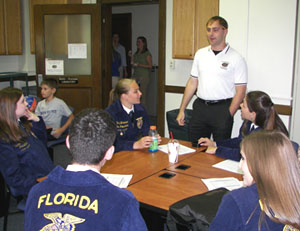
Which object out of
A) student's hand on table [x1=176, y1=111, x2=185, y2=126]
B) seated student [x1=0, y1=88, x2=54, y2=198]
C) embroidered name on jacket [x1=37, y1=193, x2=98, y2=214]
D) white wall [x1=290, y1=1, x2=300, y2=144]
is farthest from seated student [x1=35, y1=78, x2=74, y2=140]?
embroidered name on jacket [x1=37, y1=193, x2=98, y2=214]

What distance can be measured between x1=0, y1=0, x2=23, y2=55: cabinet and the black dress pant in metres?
3.89

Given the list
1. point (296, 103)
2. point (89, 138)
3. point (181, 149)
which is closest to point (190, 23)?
point (296, 103)

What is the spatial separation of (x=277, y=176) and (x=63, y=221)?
75 centimetres

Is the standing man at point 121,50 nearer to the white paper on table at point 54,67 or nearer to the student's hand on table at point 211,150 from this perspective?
the white paper on table at point 54,67

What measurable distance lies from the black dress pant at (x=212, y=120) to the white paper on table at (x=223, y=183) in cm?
150

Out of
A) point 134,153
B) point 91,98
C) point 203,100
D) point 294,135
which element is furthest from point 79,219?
point 91,98

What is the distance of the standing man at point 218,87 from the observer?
3695 millimetres

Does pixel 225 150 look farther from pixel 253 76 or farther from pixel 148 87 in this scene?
pixel 148 87

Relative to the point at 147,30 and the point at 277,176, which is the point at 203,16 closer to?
the point at 277,176

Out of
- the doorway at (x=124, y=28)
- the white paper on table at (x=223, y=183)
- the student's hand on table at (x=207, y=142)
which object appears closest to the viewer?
the white paper on table at (x=223, y=183)

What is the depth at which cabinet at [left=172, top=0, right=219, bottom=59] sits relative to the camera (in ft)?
14.8

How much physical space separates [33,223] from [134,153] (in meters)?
1.57

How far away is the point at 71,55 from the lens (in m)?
5.79

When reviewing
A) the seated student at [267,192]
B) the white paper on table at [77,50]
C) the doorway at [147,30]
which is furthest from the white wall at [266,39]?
the doorway at [147,30]
